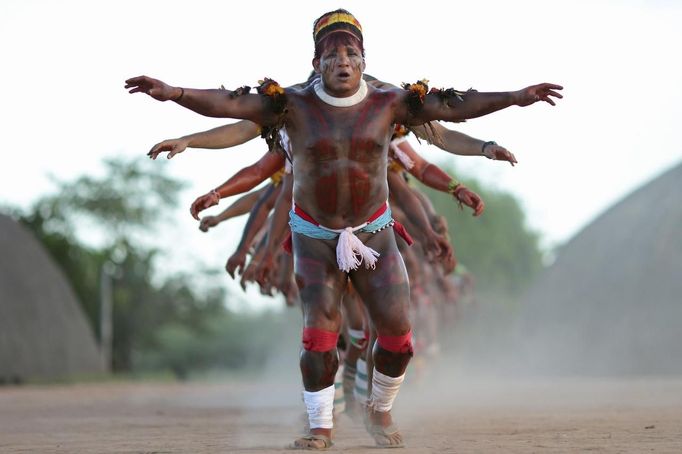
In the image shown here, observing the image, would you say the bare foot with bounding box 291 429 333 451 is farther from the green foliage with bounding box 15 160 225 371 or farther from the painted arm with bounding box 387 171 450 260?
the green foliage with bounding box 15 160 225 371

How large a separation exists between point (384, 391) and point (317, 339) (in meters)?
0.60

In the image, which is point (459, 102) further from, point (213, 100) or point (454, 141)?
point (213, 100)

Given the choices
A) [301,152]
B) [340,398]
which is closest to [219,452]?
[301,152]

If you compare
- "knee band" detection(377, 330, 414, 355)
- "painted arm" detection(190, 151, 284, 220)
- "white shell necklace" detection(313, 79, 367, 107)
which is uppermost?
"painted arm" detection(190, 151, 284, 220)

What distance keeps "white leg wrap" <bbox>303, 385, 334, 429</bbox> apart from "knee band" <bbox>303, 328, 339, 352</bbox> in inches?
9.7

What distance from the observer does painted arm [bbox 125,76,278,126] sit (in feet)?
20.5

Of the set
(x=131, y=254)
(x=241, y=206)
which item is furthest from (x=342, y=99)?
(x=131, y=254)

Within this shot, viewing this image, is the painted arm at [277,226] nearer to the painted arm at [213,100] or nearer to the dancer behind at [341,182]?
the dancer behind at [341,182]

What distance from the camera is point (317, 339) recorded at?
6.67 m

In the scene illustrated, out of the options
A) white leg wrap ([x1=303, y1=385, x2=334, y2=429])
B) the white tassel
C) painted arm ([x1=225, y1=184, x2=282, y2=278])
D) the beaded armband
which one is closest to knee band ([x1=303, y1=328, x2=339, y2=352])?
white leg wrap ([x1=303, y1=385, x2=334, y2=429])

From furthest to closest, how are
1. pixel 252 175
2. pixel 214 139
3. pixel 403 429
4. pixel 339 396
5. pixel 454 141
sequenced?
pixel 252 175, pixel 339 396, pixel 403 429, pixel 454 141, pixel 214 139

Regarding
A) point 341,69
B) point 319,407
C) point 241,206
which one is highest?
point 241,206

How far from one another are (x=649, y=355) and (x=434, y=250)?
21.3 metres

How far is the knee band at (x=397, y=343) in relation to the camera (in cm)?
683
